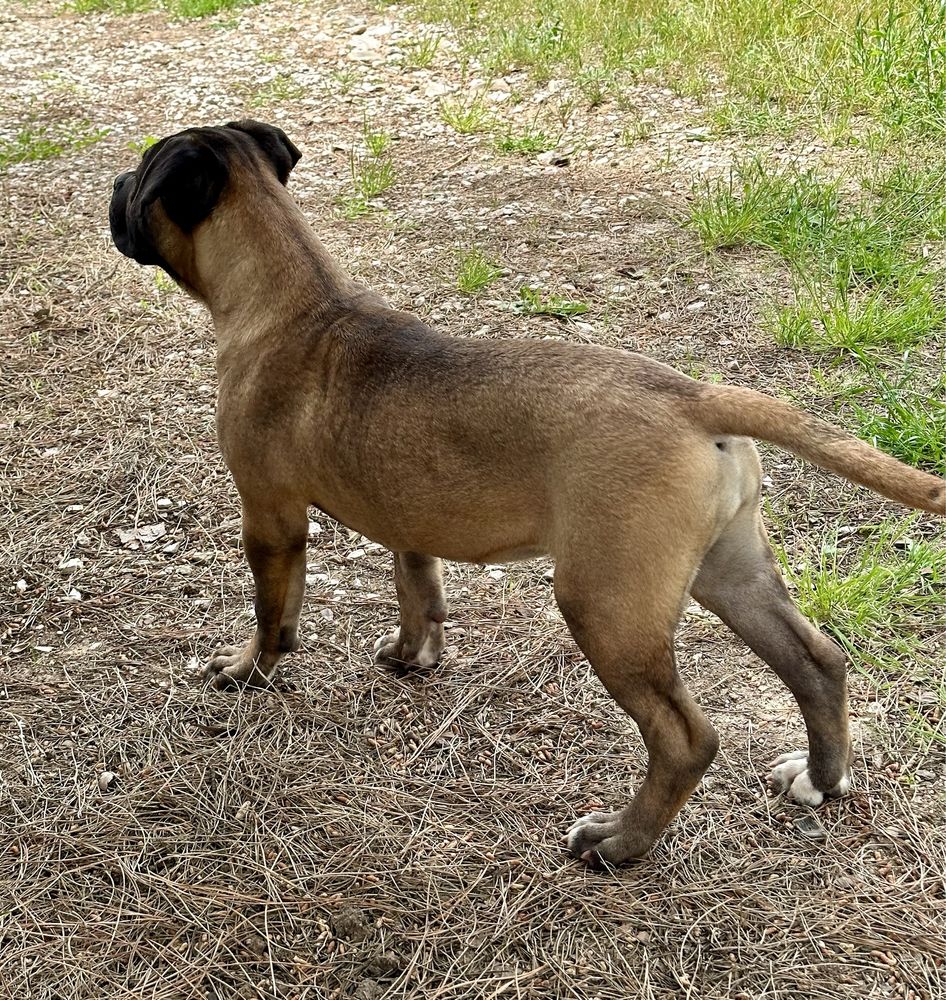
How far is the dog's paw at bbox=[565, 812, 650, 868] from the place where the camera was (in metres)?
3.01

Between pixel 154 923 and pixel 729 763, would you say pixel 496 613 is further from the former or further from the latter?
pixel 154 923

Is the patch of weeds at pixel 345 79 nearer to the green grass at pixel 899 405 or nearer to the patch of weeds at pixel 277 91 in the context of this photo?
the patch of weeds at pixel 277 91

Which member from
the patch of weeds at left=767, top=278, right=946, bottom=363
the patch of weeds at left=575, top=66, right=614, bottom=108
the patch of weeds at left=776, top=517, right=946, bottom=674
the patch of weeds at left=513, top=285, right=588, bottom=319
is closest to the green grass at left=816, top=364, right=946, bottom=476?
the patch of weeds at left=767, top=278, right=946, bottom=363

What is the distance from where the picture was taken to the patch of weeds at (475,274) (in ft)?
18.9

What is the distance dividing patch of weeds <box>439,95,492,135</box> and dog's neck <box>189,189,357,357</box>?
4.66 meters

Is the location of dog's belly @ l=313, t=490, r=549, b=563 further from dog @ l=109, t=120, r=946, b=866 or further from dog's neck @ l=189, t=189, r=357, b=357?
dog's neck @ l=189, t=189, r=357, b=357

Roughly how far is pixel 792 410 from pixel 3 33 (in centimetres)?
1046

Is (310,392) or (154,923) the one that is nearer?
(154,923)

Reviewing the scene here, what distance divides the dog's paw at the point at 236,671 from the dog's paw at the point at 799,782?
5.69ft

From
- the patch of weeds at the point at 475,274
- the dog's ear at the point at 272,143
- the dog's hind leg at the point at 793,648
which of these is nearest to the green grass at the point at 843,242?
the patch of weeds at the point at 475,274

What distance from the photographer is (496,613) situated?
402 cm

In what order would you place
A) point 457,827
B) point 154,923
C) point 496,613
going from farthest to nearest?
point 496,613 → point 457,827 → point 154,923

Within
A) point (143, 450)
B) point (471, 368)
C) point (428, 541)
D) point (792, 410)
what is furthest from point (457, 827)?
point (143, 450)

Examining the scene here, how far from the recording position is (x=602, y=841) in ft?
9.96
